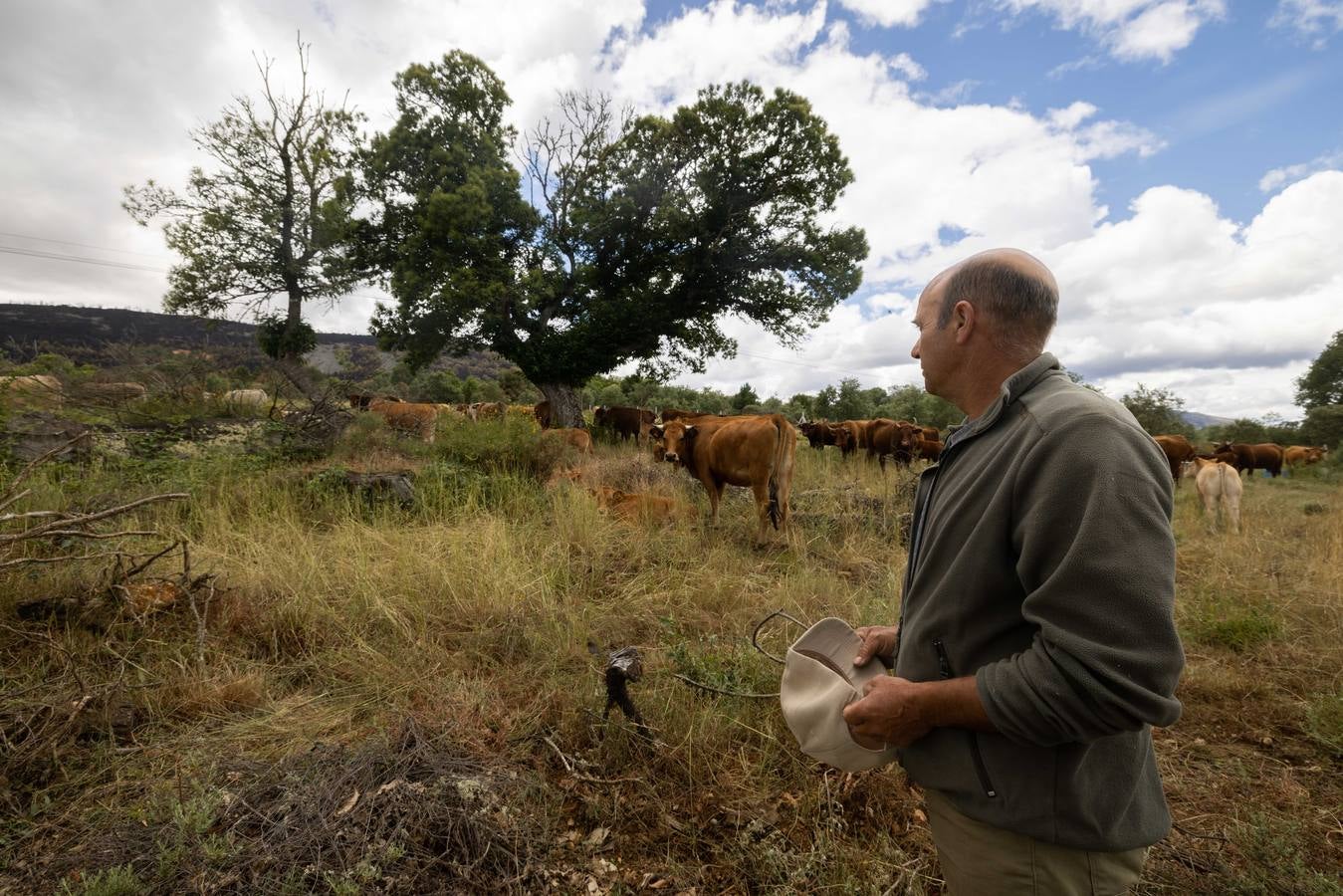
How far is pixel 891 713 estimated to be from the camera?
1272 millimetres

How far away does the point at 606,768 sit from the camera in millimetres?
2711

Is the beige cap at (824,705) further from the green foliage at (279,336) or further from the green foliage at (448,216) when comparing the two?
the green foliage at (279,336)

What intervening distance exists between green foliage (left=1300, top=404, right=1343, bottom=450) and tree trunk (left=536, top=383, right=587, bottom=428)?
38010 mm

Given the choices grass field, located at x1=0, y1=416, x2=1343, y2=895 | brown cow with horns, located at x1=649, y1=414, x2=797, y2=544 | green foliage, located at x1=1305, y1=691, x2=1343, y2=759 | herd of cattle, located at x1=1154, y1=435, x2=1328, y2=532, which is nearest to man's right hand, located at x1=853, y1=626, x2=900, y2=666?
herd of cattle, located at x1=1154, y1=435, x2=1328, y2=532

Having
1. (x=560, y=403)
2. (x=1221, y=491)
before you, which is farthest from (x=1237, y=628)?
(x=560, y=403)

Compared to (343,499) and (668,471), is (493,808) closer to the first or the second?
(343,499)

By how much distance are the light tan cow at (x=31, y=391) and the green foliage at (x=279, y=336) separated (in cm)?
1606

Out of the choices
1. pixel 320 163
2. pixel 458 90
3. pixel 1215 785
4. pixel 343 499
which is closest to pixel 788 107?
pixel 458 90

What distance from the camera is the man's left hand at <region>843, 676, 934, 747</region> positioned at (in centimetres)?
124

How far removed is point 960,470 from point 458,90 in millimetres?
21036

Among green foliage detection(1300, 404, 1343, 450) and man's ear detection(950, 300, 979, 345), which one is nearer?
man's ear detection(950, 300, 979, 345)

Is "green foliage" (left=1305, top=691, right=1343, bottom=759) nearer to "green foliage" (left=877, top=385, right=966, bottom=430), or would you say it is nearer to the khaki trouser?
the khaki trouser

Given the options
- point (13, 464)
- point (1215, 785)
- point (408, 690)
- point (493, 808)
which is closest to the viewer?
point (493, 808)

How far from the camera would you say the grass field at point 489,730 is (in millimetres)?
2094
